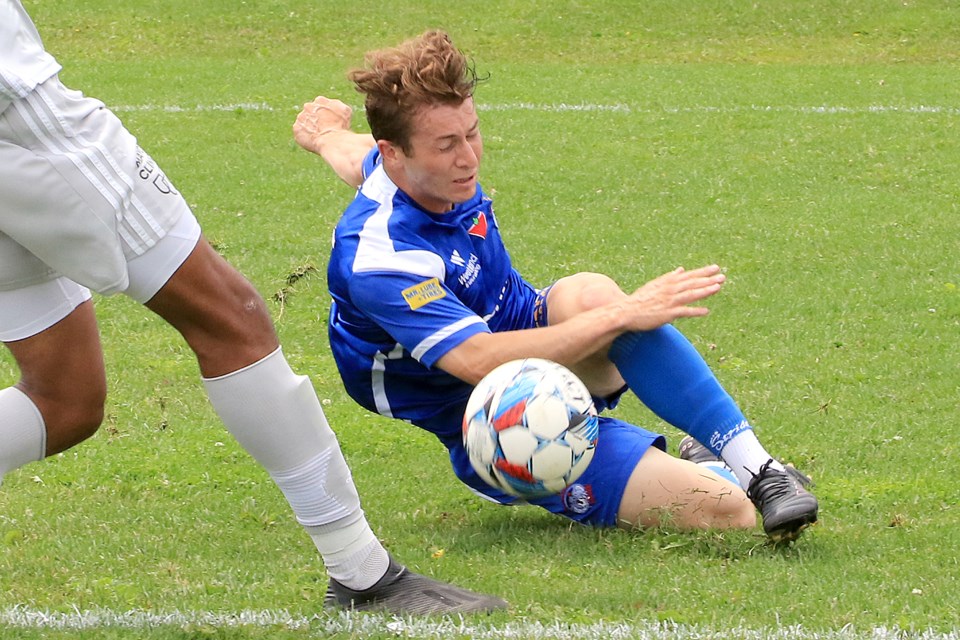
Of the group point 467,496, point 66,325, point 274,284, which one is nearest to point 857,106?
point 274,284

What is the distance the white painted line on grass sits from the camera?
11.8 ft

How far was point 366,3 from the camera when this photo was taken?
19.6 meters

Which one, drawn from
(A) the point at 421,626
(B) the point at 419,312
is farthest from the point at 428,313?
(A) the point at 421,626

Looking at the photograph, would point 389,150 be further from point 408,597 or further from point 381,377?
point 408,597

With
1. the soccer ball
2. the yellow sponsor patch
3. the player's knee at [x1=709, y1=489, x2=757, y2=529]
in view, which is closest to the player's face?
the yellow sponsor patch

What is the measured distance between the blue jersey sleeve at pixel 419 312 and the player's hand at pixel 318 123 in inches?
53.1

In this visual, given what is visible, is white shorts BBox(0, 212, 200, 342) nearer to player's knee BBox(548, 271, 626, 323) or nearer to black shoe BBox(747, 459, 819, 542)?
player's knee BBox(548, 271, 626, 323)

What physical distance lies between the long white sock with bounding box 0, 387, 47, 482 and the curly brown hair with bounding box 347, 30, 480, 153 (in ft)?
4.83

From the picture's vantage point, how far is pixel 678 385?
4.51 meters

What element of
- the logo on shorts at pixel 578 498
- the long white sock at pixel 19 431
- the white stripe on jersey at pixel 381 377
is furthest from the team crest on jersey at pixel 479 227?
the long white sock at pixel 19 431

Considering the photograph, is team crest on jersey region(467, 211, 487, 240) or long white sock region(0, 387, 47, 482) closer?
long white sock region(0, 387, 47, 482)

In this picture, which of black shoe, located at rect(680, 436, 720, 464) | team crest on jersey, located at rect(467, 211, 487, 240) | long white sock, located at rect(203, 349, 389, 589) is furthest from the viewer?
black shoe, located at rect(680, 436, 720, 464)

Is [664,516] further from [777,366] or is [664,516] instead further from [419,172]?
[777,366]

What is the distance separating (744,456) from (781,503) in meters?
0.28
